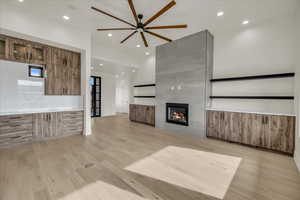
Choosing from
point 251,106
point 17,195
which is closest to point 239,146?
point 251,106

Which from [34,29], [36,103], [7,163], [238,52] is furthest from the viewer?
[238,52]

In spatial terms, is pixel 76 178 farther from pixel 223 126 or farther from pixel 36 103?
pixel 223 126

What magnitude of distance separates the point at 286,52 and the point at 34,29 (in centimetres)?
652

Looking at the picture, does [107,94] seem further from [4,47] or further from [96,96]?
[4,47]

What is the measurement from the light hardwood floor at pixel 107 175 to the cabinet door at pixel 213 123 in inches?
26.1

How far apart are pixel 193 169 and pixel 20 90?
4.71 meters

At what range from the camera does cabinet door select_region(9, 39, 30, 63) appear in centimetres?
321

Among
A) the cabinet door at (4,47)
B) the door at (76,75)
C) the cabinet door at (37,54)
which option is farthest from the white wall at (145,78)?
the cabinet door at (4,47)

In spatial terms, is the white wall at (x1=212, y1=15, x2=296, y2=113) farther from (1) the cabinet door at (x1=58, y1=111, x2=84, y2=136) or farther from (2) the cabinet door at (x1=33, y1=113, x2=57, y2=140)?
(2) the cabinet door at (x1=33, y1=113, x2=57, y2=140)

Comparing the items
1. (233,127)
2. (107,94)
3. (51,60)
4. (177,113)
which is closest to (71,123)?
(51,60)

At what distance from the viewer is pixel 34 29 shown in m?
3.22

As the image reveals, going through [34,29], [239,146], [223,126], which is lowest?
[239,146]

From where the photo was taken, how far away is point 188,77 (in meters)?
4.42

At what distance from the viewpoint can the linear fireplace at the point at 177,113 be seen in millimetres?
4460
